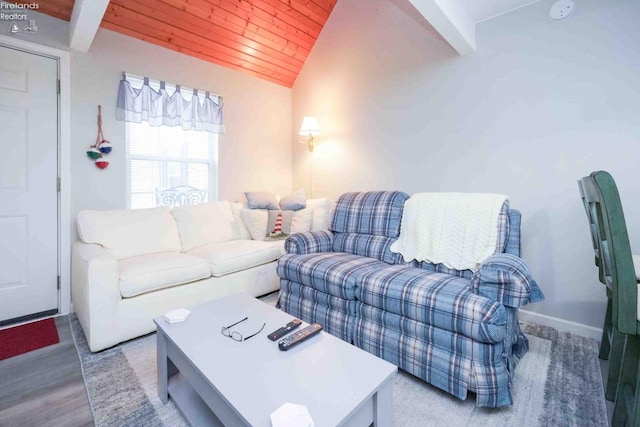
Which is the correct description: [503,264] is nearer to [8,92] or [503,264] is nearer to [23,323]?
[23,323]

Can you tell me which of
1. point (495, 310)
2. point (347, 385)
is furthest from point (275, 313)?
point (495, 310)

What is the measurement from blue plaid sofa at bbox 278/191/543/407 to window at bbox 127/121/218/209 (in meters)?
1.54

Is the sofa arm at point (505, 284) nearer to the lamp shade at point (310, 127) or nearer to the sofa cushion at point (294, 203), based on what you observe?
the sofa cushion at point (294, 203)

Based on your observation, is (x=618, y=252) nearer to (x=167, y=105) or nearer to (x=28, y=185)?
(x=167, y=105)

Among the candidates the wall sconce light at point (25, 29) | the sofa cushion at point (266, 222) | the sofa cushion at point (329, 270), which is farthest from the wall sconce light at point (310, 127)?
the wall sconce light at point (25, 29)

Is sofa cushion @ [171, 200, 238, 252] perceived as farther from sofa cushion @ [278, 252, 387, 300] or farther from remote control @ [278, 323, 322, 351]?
remote control @ [278, 323, 322, 351]

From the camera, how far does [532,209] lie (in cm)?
229

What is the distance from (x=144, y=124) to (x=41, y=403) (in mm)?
2314

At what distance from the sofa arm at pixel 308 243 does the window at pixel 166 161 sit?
138cm

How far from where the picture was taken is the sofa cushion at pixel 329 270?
1886 millimetres

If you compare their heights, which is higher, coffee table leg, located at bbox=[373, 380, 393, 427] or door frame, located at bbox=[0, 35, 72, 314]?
door frame, located at bbox=[0, 35, 72, 314]

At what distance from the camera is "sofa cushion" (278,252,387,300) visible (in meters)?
1.89

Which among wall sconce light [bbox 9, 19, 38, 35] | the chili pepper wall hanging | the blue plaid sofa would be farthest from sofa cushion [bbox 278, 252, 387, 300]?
wall sconce light [bbox 9, 19, 38, 35]

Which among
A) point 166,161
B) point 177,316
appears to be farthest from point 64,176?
point 177,316
